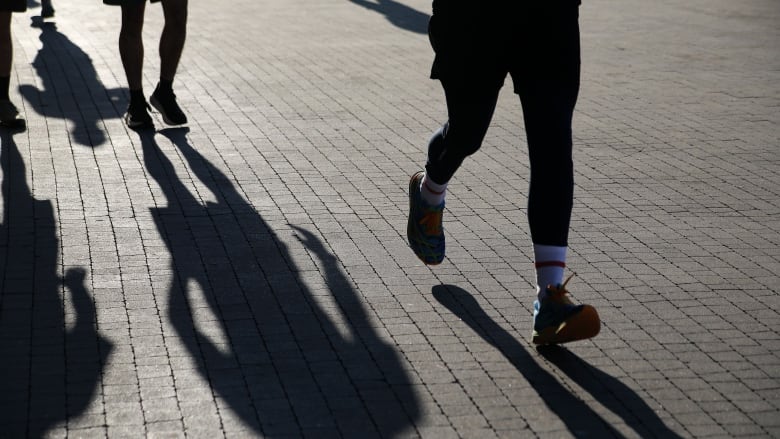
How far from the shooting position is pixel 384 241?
583 centimetres

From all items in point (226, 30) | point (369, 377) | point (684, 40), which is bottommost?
point (226, 30)

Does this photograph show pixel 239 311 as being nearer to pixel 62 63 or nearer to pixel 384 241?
pixel 384 241

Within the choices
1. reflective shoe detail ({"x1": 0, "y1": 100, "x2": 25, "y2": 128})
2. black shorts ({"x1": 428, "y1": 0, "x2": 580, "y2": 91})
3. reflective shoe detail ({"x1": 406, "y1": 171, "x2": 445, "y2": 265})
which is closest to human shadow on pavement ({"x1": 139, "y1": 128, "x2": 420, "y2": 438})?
reflective shoe detail ({"x1": 406, "y1": 171, "x2": 445, "y2": 265})

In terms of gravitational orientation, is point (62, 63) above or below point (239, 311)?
below

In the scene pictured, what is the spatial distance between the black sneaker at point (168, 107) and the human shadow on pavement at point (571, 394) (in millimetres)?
3844

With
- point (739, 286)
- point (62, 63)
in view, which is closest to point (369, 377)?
Result: point (739, 286)

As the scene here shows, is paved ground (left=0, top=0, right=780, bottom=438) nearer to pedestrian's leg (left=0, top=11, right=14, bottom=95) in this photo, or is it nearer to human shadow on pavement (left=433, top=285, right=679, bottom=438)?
human shadow on pavement (left=433, top=285, right=679, bottom=438)

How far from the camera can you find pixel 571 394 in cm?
408

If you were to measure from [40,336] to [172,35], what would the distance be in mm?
4021

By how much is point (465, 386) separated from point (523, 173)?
A: 3.29 m

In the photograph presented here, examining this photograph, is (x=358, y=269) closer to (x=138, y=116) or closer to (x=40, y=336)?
(x=40, y=336)

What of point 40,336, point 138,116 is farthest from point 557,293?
point 138,116

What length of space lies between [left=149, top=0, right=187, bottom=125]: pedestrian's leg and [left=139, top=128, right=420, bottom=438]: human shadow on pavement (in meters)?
1.75

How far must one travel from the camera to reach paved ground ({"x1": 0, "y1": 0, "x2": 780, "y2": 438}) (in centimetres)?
396
